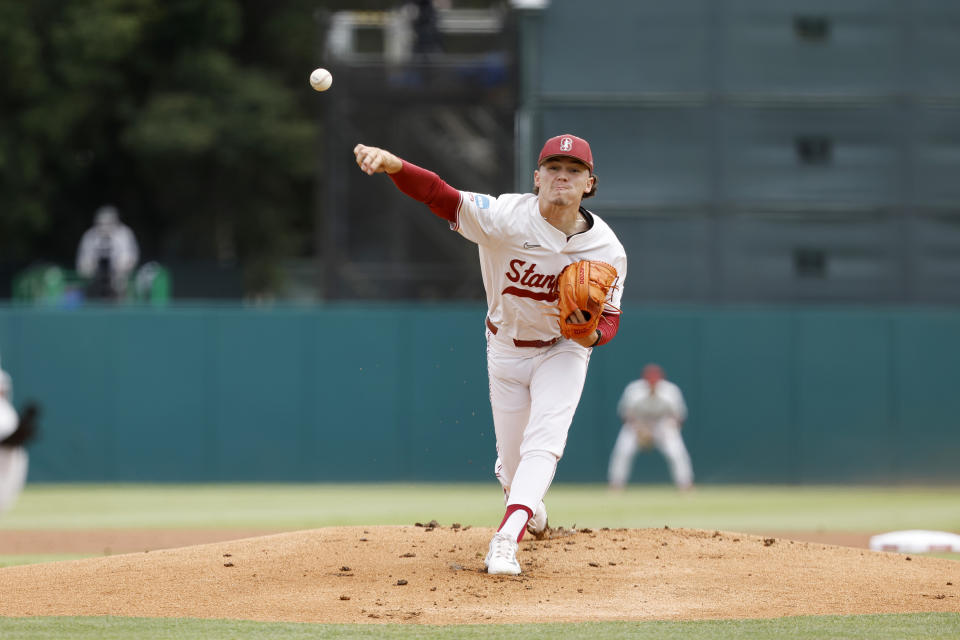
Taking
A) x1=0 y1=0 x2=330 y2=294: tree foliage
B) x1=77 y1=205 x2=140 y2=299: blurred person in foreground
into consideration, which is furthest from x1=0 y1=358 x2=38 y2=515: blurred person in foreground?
x1=0 y1=0 x2=330 y2=294: tree foliage

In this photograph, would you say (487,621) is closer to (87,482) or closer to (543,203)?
(543,203)

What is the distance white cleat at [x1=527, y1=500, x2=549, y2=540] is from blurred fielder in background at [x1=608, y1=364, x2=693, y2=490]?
8138mm

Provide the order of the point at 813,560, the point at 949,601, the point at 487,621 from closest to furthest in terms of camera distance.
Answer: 1. the point at 487,621
2. the point at 949,601
3. the point at 813,560

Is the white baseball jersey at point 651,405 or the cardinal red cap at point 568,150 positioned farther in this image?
the white baseball jersey at point 651,405

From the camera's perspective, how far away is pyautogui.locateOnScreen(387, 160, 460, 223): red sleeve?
579 cm

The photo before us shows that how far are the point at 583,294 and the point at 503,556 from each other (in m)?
1.24

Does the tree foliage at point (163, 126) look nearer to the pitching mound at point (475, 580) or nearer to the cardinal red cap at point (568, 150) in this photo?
the pitching mound at point (475, 580)

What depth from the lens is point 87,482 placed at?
1612 centimetres

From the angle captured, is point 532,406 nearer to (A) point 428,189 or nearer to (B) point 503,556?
(B) point 503,556

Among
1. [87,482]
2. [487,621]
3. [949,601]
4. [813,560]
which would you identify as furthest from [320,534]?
[87,482]

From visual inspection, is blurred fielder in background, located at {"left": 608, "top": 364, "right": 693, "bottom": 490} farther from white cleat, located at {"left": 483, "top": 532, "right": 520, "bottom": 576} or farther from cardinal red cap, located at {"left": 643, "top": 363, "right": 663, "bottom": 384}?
white cleat, located at {"left": 483, "top": 532, "right": 520, "bottom": 576}

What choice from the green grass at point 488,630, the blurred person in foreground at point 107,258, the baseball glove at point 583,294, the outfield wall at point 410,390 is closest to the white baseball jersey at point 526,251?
the baseball glove at point 583,294

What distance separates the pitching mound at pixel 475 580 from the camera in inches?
213

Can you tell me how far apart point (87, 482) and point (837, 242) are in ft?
32.4
